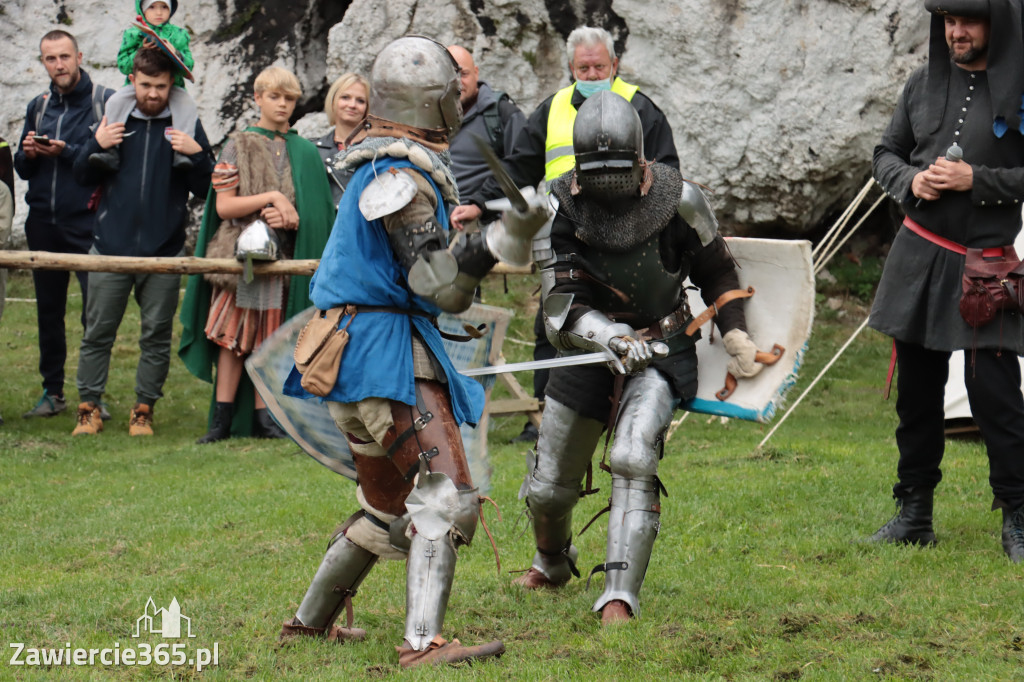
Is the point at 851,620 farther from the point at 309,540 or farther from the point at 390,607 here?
the point at 309,540

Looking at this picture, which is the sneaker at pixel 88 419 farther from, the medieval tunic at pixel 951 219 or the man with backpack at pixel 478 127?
the medieval tunic at pixel 951 219

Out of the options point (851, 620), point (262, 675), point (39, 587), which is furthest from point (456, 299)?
point (39, 587)

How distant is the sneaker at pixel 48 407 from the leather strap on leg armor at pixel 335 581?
4.86 meters

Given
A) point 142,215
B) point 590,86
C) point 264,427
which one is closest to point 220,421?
point 264,427

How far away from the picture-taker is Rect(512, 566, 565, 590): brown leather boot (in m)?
4.59

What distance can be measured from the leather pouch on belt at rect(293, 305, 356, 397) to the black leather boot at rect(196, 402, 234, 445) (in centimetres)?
407

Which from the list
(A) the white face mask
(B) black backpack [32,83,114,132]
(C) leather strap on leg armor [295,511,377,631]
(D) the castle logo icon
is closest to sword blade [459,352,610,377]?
(C) leather strap on leg armor [295,511,377,631]

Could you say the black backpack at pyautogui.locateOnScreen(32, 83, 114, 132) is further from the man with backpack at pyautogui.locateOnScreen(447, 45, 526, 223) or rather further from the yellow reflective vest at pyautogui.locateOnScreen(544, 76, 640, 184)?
the yellow reflective vest at pyautogui.locateOnScreen(544, 76, 640, 184)

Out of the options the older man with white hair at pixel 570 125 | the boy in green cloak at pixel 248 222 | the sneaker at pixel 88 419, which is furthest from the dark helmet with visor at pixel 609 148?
the sneaker at pixel 88 419

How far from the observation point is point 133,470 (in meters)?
6.80

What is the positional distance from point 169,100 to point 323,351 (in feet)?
15.4

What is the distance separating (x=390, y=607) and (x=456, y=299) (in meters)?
1.43

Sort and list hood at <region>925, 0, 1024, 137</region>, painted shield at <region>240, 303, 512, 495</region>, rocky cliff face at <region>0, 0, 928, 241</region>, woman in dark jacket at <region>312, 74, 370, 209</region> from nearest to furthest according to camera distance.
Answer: painted shield at <region>240, 303, 512, 495</region> < hood at <region>925, 0, 1024, 137</region> < woman in dark jacket at <region>312, 74, 370, 209</region> < rocky cliff face at <region>0, 0, 928, 241</region>

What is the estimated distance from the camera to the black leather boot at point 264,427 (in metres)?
7.70
